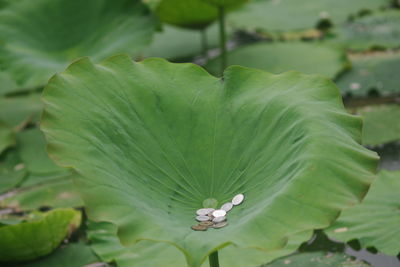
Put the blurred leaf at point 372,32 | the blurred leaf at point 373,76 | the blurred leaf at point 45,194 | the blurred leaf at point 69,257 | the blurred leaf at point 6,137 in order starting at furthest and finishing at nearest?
the blurred leaf at point 372,32 < the blurred leaf at point 373,76 < the blurred leaf at point 6,137 < the blurred leaf at point 45,194 < the blurred leaf at point 69,257

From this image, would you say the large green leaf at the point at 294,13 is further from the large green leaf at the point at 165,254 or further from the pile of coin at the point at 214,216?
the pile of coin at the point at 214,216

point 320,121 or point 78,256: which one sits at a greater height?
point 320,121

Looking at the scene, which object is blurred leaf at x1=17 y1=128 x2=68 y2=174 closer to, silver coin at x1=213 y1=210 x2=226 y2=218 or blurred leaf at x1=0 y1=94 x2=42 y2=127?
blurred leaf at x1=0 y1=94 x2=42 y2=127

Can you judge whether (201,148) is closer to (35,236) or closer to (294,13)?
(35,236)

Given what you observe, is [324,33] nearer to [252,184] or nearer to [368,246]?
[368,246]

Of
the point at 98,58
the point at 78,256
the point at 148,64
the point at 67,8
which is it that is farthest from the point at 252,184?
the point at 67,8

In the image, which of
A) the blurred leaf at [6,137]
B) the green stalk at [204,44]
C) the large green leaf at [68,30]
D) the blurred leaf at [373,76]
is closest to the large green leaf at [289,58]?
the blurred leaf at [373,76]

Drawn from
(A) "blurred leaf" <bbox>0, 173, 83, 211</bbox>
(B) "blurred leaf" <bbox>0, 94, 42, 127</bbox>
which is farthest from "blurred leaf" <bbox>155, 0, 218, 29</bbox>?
(A) "blurred leaf" <bbox>0, 173, 83, 211</bbox>
